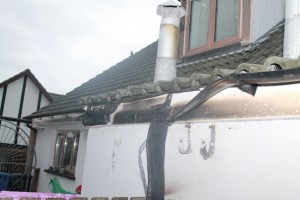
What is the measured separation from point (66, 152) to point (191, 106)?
23.4 feet

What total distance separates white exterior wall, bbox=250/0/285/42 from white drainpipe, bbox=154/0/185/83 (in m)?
1.39

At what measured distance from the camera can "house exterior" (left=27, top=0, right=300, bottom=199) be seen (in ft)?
11.1

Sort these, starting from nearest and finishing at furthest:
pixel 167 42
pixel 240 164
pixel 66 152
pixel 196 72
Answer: pixel 240 164 → pixel 196 72 → pixel 167 42 → pixel 66 152

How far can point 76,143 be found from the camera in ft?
32.4

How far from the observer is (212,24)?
615cm

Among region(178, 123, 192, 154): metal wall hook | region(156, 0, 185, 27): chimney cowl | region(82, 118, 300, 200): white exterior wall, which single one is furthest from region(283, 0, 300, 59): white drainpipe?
region(156, 0, 185, 27): chimney cowl

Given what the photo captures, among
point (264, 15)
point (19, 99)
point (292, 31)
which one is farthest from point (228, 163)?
point (19, 99)

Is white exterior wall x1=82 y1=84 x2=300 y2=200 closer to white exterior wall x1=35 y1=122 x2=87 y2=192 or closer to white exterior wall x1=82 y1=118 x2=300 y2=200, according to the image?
white exterior wall x1=82 y1=118 x2=300 y2=200

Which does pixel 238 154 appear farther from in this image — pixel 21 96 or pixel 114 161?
pixel 21 96

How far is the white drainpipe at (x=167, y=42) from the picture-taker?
5.71 m

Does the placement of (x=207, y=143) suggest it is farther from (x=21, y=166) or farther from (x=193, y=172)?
(x=21, y=166)

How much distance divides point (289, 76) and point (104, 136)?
3600 millimetres

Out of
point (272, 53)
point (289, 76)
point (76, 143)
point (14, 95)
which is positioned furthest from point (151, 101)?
point (14, 95)

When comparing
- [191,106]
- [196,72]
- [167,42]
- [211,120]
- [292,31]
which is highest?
[167,42]
